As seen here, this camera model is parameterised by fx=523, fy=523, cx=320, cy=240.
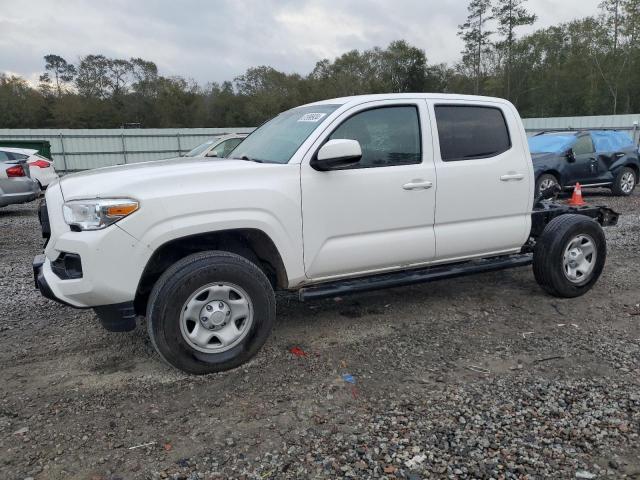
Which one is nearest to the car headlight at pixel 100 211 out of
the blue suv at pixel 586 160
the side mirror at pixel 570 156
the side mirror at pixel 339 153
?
the side mirror at pixel 339 153

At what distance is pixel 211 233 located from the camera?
11.7ft

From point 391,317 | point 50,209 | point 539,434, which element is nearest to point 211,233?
point 50,209

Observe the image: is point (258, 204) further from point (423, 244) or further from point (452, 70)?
point (452, 70)

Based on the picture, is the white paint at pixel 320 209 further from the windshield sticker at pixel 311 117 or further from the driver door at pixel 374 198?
the windshield sticker at pixel 311 117

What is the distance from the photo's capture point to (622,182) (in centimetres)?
1281

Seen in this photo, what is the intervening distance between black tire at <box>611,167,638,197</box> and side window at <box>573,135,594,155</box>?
1021mm

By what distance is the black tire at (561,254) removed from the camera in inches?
191

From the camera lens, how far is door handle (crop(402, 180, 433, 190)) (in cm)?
411

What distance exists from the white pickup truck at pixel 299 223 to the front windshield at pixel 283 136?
2 cm

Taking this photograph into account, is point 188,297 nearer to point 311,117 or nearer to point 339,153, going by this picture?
point 339,153

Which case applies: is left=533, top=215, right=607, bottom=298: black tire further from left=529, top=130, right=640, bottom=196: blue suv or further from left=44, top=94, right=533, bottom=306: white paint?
left=529, top=130, right=640, bottom=196: blue suv

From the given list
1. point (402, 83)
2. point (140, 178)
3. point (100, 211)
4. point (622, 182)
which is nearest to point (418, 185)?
point (140, 178)

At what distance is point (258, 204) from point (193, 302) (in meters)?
0.78

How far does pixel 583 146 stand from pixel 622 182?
1533 mm
